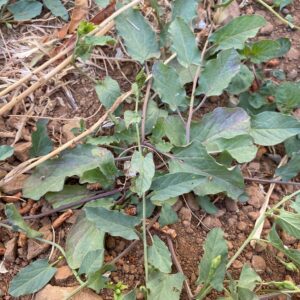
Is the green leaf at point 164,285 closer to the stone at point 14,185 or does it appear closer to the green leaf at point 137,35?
the stone at point 14,185

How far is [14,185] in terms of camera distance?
133 cm

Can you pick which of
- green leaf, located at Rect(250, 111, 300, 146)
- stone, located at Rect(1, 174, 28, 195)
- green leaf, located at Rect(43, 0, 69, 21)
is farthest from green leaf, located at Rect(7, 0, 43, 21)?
green leaf, located at Rect(250, 111, 300, 146)

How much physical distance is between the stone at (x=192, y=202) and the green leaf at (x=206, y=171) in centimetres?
5

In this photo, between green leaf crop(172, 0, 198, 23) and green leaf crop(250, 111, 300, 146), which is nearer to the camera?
green leaf crop(250, 111, 300, 146)

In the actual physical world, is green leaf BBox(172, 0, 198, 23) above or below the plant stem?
above

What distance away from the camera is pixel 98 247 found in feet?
4.08

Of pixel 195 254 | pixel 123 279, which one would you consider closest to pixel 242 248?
pixel 195 254

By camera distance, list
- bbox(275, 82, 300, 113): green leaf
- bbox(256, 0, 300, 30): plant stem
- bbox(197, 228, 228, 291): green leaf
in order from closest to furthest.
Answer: bbox(197, 228, 228, 291): green leaf
bbox(275, 82, 300, 113): green leaf
bbox(256, 0, 300, 30): plant stem

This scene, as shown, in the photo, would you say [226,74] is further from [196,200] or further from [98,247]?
[98,247]

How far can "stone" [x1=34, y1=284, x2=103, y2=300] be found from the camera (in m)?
1.19

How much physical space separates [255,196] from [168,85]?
370mm

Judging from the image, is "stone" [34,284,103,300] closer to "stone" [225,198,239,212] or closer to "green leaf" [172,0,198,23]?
"stone" [225,198,239,212]

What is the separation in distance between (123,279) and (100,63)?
63 centimetres

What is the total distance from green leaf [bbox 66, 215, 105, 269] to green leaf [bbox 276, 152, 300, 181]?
0.51m
